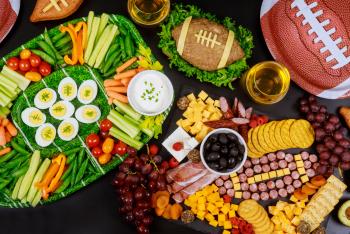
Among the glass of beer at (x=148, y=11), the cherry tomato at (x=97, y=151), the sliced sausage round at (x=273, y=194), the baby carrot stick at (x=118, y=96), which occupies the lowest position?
the sliced sausage round at (x=273, y=194)

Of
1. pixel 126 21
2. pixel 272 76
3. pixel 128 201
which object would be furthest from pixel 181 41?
pixel 128 201

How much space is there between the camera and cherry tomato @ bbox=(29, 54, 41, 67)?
1.98 metres

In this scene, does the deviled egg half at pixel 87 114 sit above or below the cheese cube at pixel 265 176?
above

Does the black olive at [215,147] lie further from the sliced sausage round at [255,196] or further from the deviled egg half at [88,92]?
the deviled egg half at [88,92]

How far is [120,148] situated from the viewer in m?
1.97

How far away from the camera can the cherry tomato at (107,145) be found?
1.96 m

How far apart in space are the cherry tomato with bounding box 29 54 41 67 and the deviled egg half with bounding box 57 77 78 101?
126 mm

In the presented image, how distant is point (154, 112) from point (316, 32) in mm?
741

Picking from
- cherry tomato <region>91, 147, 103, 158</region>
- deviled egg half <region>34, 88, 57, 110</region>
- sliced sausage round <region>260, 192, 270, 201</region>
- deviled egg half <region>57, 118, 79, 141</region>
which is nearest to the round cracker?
sliced sausage round <region>260, 192, 270, 201</region>

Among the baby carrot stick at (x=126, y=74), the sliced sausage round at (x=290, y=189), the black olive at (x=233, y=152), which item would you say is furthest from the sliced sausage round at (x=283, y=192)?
the baby carrot stick at (x=126, y=74)

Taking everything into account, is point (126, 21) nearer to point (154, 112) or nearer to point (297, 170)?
point (154, 112)

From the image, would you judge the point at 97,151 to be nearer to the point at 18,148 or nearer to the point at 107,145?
the point at 107,145

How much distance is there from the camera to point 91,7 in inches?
82.4

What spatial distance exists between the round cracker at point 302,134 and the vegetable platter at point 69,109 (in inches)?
22.1
